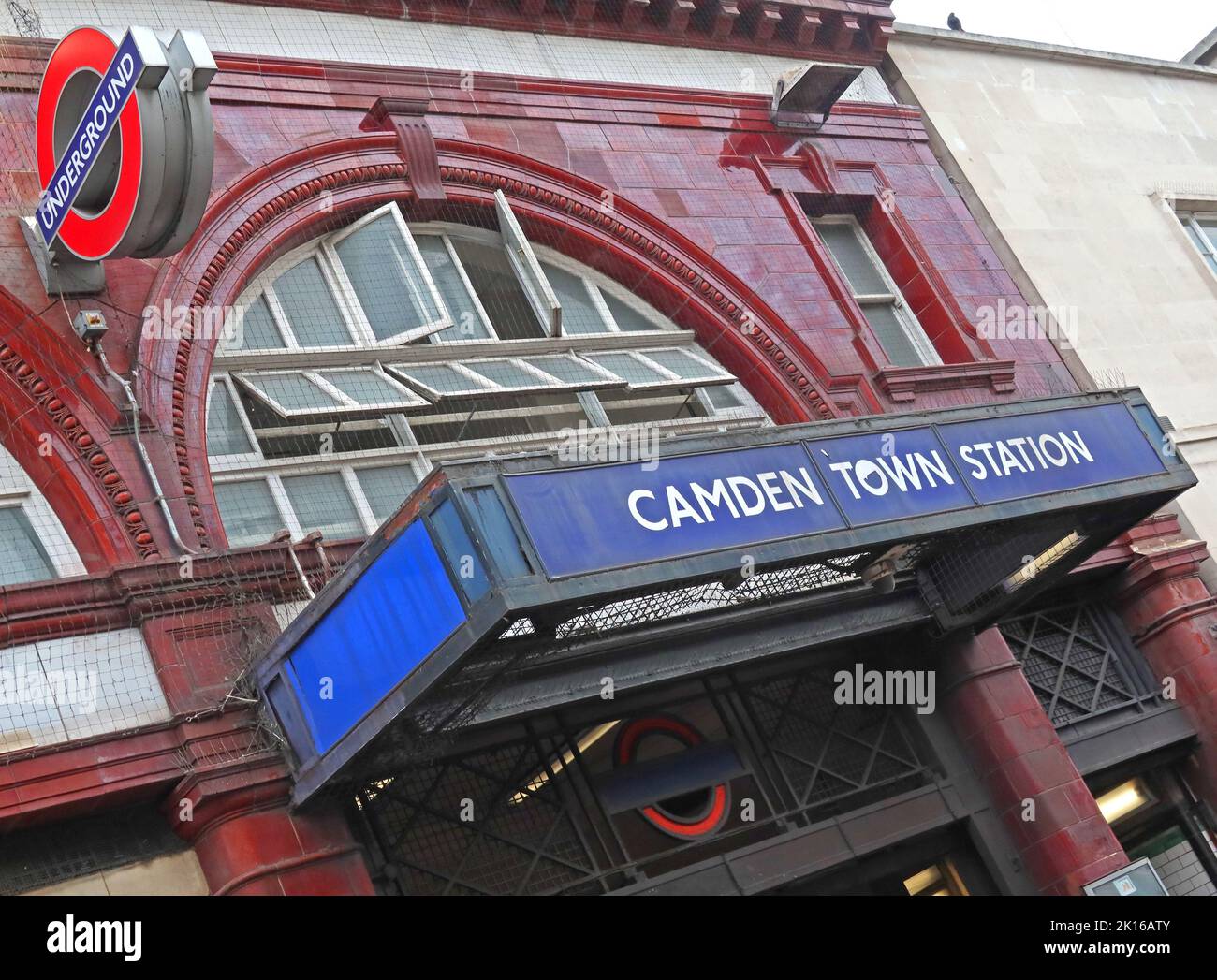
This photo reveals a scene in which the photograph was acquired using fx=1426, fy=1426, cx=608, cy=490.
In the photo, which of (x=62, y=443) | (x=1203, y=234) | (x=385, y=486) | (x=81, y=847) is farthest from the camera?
(x=1203, y=234)

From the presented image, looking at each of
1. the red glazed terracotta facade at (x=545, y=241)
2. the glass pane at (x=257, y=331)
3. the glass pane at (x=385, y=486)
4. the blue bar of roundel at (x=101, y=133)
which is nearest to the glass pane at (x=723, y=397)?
the red glazed terracotta facade at (x=545, y=241)

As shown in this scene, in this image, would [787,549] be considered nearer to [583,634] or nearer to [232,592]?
[583,634]

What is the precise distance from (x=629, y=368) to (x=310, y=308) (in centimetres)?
312

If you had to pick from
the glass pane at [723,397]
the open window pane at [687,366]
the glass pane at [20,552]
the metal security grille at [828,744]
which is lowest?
the metal security grille at [828,744]

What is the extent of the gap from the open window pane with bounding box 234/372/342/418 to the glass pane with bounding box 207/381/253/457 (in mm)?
214

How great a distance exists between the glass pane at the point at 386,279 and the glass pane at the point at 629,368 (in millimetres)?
1726

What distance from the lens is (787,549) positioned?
9.48 m

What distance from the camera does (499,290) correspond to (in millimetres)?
14234

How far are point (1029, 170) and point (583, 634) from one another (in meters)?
12.3

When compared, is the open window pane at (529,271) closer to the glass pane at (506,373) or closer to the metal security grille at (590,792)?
the glass pane at (506,373)

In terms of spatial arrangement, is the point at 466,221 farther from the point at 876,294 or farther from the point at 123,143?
the point at 876,294

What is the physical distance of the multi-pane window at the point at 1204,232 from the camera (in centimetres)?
2052

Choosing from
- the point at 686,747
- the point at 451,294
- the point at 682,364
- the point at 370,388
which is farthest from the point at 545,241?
the point at 686,747

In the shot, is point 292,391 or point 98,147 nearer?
point 98,147
